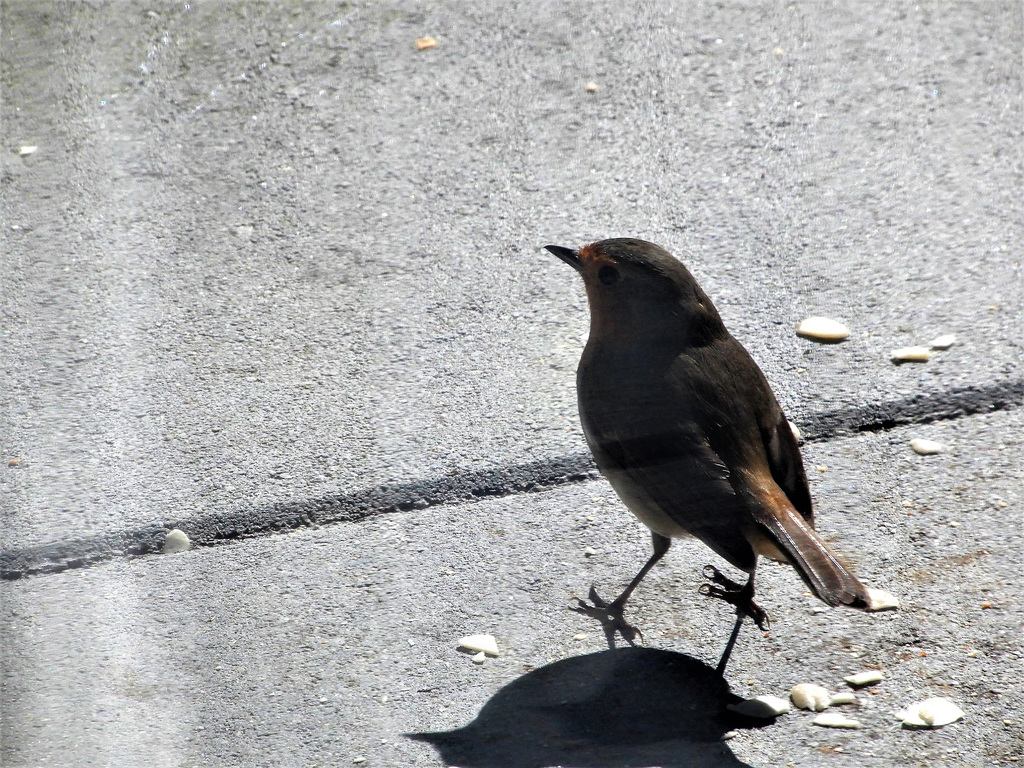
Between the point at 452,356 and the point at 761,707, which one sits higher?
the point at 452,356

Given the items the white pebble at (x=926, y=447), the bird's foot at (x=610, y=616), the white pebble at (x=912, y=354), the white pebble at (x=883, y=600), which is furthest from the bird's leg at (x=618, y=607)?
the white pebble at (x=912, y=354)

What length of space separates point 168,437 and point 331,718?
1.38m

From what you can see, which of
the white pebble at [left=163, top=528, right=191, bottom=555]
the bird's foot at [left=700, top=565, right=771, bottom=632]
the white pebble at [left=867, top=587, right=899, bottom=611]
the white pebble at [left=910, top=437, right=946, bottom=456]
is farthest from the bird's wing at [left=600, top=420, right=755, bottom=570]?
the white pebble at [left=163, top=528, right=191, bottom=555]

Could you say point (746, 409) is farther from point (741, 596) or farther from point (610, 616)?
point (610, 616)

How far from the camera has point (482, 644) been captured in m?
3.18

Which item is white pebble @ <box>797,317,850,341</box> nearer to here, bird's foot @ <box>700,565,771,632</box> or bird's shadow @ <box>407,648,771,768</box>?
bird's foot @ <box>700,565,771,632</box>

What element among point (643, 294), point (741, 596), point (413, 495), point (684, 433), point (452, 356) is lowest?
point (413, 495)

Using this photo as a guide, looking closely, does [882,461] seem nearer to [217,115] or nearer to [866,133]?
[866,133]

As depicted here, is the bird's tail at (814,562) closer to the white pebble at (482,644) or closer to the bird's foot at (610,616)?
the bird's foot at (610,616)

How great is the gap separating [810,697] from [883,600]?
0.45 meters

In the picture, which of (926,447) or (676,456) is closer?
(676,456)

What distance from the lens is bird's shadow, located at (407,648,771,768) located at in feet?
9.30

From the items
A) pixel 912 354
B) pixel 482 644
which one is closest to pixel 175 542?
pixel 482 644

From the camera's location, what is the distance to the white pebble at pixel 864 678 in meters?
3.01
